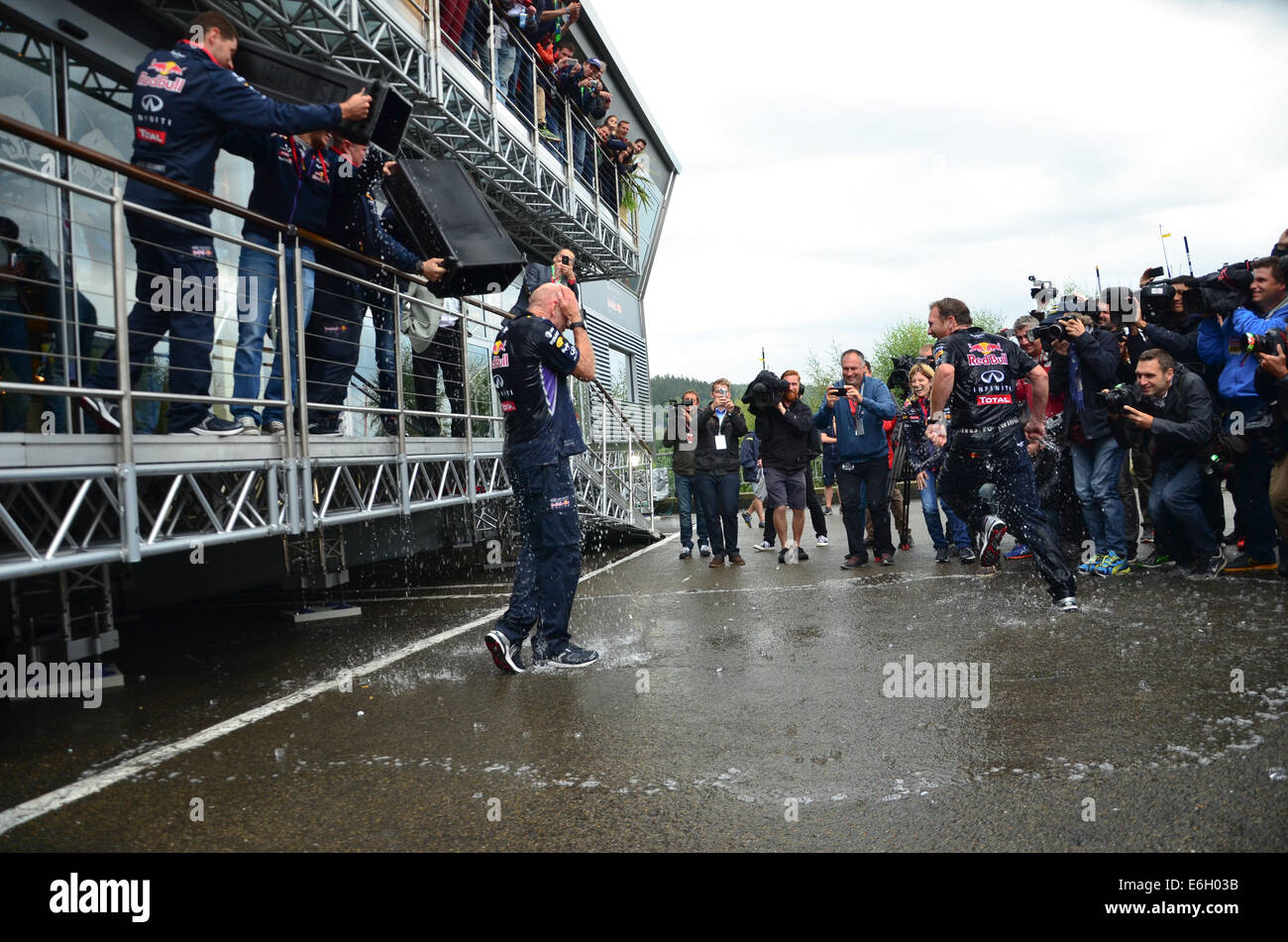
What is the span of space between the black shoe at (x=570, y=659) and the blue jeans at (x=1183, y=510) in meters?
4.53

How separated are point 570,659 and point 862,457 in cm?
489

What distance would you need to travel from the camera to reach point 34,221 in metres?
6.27

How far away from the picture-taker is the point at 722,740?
11.3 feet

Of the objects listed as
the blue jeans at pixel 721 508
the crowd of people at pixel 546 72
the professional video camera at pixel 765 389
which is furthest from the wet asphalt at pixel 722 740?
the crowd of people at pixel 546 72

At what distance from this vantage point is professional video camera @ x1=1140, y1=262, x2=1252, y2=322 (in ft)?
21.4

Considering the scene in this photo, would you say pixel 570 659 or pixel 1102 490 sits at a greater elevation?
pixel 1102 490

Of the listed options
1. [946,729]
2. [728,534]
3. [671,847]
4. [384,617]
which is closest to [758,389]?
[728,534]

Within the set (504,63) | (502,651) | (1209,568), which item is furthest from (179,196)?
(504,63)

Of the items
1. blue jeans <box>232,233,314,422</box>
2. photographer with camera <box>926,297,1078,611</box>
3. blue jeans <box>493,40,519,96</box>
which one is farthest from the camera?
blue jeans <box>493,40,519,96</box>

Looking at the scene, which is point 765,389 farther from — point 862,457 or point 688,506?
point 688,506

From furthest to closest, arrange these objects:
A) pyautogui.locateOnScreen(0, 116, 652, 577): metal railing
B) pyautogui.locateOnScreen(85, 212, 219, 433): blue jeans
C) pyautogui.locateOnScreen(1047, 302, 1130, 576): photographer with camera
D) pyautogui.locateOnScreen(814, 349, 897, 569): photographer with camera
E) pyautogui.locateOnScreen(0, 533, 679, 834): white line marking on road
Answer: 1. pyautogui.locateOnScreen(814, 349, 897, 569): photographer with camera
2. pyautogui.locateOnScreen(1047, 302, 1130, 576): photographer with camera
3. pyautogui.locateOnScreen(85, 212, 219, 433): blue jeans
4. pyautogui.locateOnScreen(0, 116, 652, 577): metal railing
5. pyautogui.locateOnScreen(0, 533, 679, 834): white line marking on road

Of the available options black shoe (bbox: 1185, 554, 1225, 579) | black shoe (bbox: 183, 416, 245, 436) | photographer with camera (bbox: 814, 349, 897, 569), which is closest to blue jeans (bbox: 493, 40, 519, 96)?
photographer with camera (bbox: 814, 349, 897, 569)

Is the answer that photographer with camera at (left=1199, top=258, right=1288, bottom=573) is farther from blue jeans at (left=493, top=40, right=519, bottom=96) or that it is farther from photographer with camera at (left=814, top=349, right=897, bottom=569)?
blue jeans at (left=493, top=40, right=519, bottom=96)

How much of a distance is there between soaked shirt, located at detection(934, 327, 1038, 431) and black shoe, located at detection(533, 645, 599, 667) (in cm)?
308
